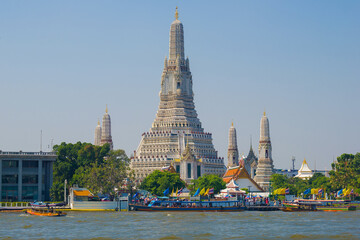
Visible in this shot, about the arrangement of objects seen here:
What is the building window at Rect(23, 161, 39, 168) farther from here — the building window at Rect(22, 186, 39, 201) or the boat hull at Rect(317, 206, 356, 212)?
the boat hull at Rect(317, 206, 356, 212)

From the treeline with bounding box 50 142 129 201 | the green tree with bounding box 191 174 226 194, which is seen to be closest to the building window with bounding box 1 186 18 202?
the treeline with bounding box 50 142 129 201

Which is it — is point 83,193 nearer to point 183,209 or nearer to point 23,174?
point 23,174

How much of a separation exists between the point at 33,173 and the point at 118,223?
45.9 m

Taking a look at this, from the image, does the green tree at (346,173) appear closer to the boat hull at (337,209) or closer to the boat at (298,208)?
the boat hull at (337,209)

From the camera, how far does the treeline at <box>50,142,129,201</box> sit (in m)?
151

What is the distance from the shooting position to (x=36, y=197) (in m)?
148

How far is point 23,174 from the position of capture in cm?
14725

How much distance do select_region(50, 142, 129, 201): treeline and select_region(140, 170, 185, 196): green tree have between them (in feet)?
25.2

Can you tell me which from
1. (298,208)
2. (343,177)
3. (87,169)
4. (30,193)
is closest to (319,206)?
(298,208)

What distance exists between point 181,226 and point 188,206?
35.5m

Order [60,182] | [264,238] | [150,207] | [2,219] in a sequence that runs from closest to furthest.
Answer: [264,238] < [2,219] < [150,207] < [60,182]

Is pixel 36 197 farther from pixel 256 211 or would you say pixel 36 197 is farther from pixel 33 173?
pixel 256 211

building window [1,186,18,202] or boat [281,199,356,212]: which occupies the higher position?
building window [1,186,18,202]

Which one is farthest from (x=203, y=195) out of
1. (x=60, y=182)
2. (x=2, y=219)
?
(x=2, y=219)
